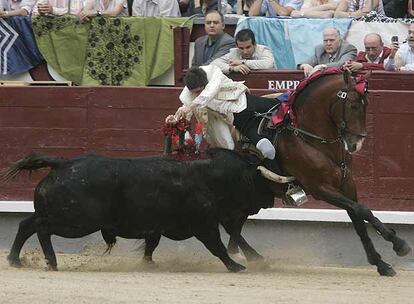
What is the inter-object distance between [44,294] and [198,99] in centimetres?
231

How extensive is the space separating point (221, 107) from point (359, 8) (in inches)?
123

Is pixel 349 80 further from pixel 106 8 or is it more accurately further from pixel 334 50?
pixel 106 8

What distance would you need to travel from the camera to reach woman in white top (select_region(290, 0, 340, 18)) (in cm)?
1212

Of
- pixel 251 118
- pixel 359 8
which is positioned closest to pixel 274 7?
pixel 359 8

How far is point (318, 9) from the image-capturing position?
39.9 feet

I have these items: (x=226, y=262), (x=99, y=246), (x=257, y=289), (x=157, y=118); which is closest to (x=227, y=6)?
(x=157, y=118)

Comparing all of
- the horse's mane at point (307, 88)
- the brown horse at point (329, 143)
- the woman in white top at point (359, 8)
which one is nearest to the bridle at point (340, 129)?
the brown horse at point (329, 143)

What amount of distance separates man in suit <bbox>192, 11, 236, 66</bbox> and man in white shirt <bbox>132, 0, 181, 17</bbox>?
944mm

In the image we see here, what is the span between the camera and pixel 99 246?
11.3m

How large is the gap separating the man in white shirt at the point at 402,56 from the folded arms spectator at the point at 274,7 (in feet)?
4.97

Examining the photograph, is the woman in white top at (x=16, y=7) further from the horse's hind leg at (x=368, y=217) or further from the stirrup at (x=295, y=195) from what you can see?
the horse's hind leg at (x=368, y=217)

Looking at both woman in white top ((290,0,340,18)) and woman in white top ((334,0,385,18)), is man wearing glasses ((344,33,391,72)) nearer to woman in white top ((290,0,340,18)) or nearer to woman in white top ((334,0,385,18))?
woman in white top ((334,0,385,18))

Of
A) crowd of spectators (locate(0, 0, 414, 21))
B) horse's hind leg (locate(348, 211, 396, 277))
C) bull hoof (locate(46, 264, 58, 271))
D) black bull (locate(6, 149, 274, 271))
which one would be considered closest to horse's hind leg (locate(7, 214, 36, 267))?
black bull (locate(6, 149, 274, 271))

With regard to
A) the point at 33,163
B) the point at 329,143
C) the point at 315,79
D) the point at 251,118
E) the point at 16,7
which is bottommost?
the point at 33,163
